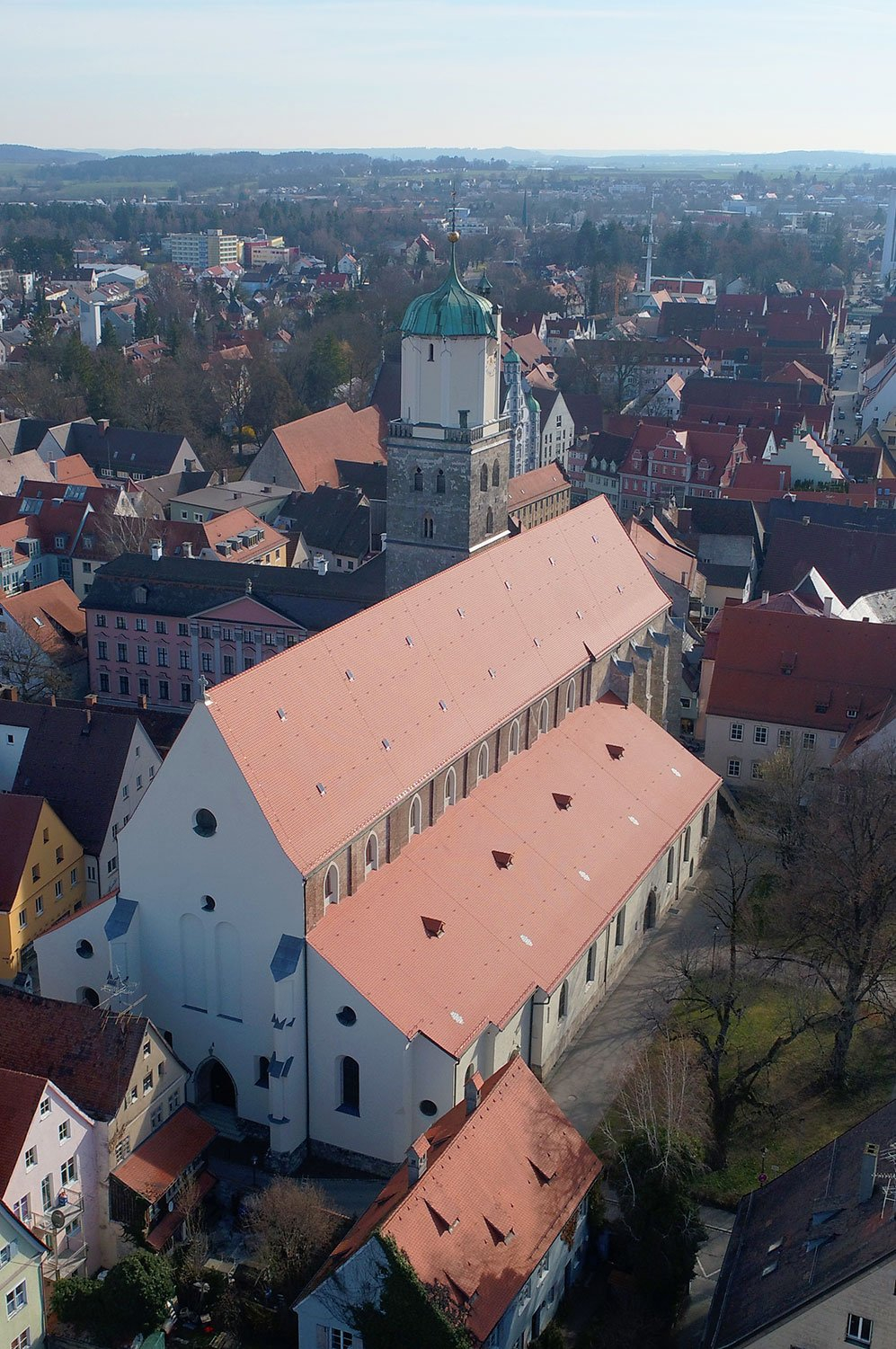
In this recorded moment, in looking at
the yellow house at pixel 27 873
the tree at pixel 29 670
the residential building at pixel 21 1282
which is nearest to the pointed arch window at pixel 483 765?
the yellow house at pixel 27 873

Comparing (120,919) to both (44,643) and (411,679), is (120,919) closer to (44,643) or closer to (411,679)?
(411,679)

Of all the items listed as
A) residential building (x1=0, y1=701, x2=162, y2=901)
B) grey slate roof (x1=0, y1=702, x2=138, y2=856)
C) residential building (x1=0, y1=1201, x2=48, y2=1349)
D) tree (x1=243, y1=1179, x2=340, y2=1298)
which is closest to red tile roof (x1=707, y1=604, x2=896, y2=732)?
residential building (x1=0, y1=701, x2=162, y2=901)

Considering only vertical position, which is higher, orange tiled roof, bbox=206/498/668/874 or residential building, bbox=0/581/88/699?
orange tiled roof, bbox=206/498/668/874

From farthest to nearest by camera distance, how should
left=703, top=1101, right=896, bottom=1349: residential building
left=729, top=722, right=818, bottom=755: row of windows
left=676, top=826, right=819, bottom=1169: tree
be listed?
left=729, top=722, right=818, bottom=755: row of windows
left=676, top=826, right=819, bottom=1169: tree
left=703, top=1101, right=896, bottom=1349: residential building

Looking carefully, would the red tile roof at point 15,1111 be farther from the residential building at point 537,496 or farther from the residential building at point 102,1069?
the residential building at point 537,496

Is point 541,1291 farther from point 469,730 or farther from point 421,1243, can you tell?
point 469,730

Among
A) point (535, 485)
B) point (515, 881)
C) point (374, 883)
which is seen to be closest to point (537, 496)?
point (535, 485)

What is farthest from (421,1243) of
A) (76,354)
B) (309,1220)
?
(76,354)

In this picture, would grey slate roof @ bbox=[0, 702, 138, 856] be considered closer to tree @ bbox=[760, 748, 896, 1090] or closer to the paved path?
the paved path
